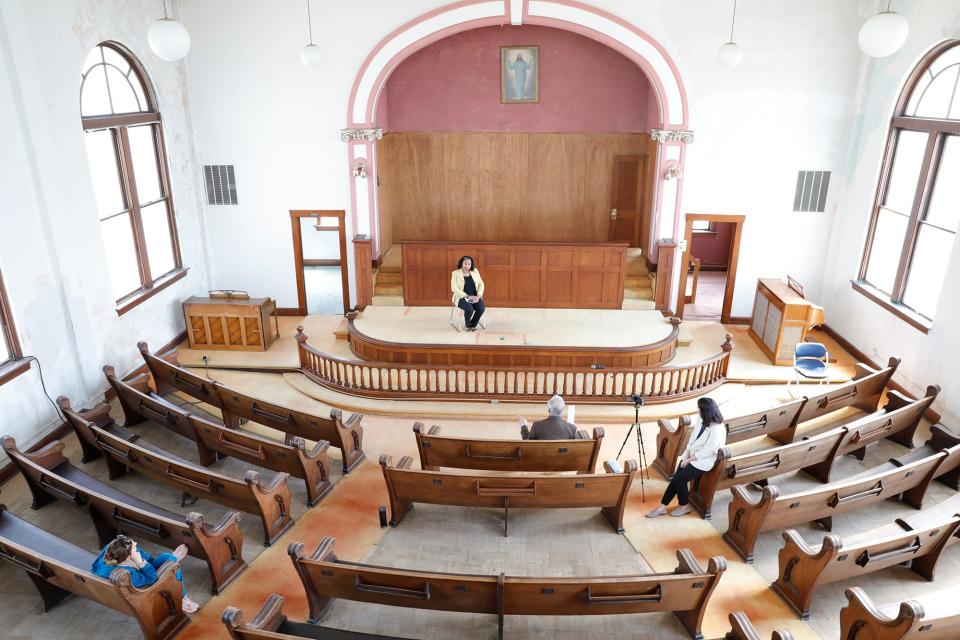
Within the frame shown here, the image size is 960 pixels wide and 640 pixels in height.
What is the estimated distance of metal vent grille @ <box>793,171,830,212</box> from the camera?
1123 centimetres

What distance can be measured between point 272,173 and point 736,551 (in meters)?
9.59

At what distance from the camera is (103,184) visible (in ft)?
30.7

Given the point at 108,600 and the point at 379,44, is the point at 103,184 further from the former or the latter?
the point at 108,600

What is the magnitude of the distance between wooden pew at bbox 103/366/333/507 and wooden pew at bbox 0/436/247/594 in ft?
2.77

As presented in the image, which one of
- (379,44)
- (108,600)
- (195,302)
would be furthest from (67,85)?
(108,600)

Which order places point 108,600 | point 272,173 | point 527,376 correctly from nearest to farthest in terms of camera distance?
point 108,600, point 527,376, point 272,173

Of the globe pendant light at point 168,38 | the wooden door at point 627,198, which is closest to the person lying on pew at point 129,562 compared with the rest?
the globe pendant light at point 168,38

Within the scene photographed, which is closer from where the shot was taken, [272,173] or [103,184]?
[103,184]

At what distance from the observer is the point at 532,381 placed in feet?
29.7

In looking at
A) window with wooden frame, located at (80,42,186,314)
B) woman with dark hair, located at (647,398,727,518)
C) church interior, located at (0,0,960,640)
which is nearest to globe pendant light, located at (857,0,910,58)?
church interior, located at (0,0,960,640)

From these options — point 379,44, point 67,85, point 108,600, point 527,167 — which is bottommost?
point 108,600

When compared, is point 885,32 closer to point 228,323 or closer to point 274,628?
point 274,628

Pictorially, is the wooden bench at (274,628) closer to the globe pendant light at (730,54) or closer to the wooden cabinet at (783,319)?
the wooden cabinet at (783,319)

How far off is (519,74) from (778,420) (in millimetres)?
8626
